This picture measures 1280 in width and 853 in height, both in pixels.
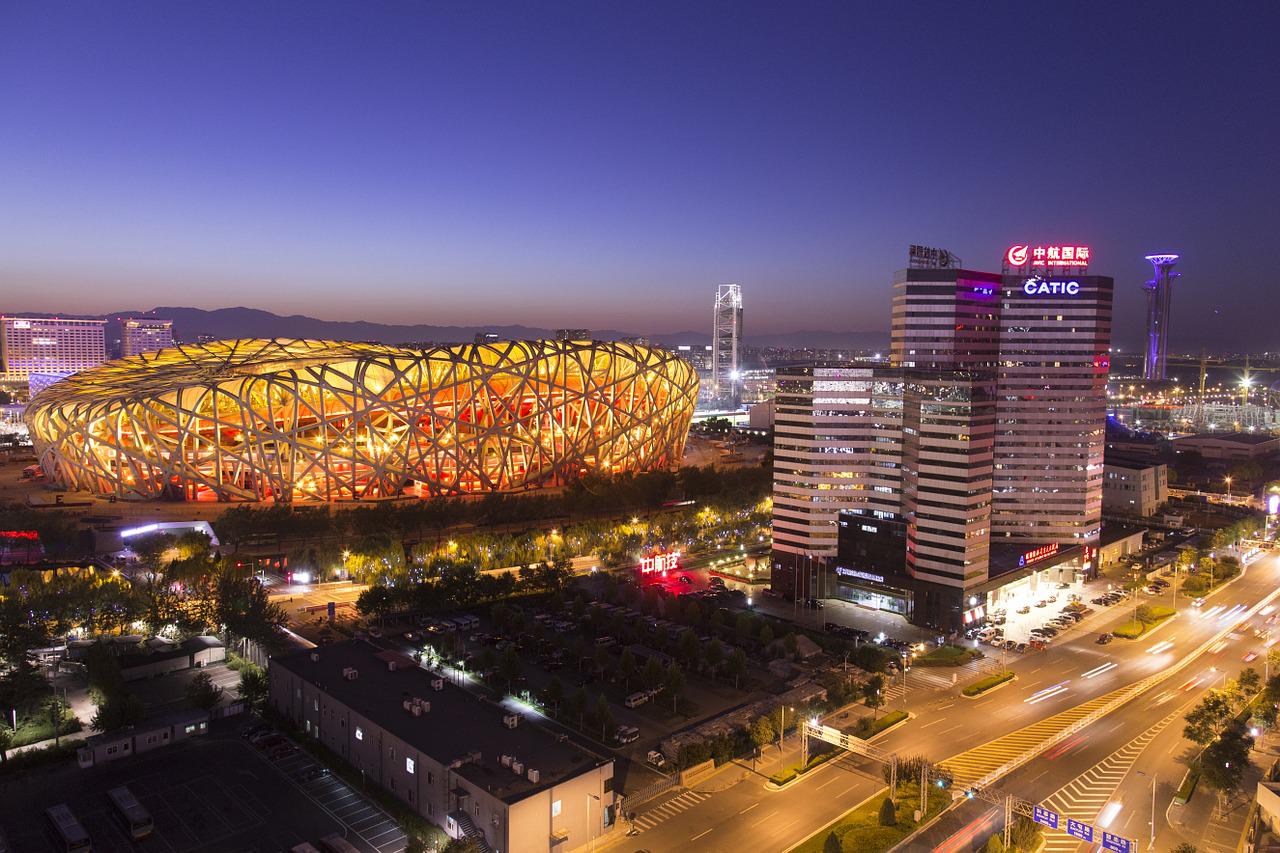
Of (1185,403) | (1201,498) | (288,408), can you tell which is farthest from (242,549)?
(1185,403)

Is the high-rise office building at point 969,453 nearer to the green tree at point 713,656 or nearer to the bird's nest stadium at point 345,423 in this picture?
the green tree at point 713,656

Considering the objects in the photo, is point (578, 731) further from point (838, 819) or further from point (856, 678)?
point (856, 678)

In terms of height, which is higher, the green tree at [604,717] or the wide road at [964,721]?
the green tree at [604,717]

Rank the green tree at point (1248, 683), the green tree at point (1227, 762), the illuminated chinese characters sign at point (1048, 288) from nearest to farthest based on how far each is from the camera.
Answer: the green tree at point (1227, 762)
the green tree at point (1248, 683)
the illuminated chinese characters sign at point (1048, 288)

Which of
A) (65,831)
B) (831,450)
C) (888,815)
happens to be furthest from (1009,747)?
(65,831)

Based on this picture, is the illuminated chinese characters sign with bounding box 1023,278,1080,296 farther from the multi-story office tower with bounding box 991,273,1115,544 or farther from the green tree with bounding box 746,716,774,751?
the green tree with bounding box 746,716,774,751

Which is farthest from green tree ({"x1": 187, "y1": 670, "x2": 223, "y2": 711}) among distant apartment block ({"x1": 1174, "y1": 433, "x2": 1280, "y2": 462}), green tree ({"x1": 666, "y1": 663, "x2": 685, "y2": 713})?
distant apartment block ({"x1": 1174, "y1": 433, "x2": 1280, "y2": 462})

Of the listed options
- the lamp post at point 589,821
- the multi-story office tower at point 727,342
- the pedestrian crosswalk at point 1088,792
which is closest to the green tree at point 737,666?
the pedestrian crosswalk at point 1088,792
